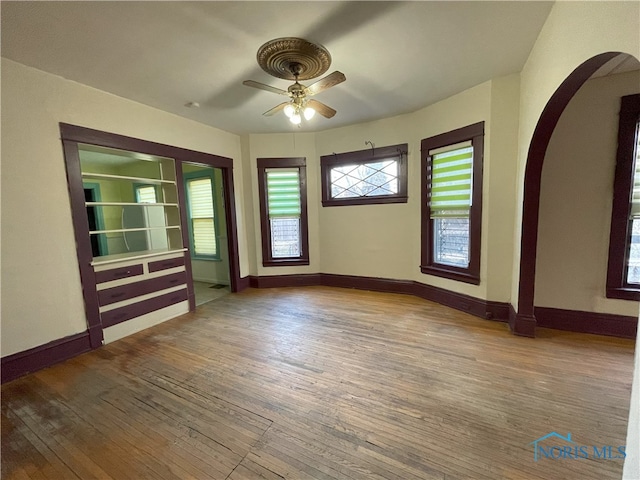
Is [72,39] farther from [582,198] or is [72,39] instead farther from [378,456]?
[582,198]

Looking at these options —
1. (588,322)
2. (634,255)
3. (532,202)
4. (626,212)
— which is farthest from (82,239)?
(634,255)

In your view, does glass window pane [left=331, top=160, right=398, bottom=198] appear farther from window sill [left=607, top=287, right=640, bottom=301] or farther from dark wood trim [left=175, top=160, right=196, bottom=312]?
window sill [left=607, top=287, right=640, bottom=301]

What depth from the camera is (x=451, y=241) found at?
140 inches

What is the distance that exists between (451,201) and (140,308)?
13.8 feet

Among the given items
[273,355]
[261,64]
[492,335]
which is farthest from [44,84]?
[492,335]

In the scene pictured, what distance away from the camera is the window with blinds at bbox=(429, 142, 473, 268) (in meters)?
3.23

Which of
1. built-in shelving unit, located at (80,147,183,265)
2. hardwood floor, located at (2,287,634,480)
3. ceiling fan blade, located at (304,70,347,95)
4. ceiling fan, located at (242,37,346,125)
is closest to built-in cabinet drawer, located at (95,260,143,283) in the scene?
hardwood floor, located at (2,287,634,480)

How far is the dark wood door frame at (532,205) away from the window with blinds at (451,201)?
747 millimetres

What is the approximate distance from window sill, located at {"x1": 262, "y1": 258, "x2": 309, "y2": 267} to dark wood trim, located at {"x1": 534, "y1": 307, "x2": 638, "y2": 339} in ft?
11.0

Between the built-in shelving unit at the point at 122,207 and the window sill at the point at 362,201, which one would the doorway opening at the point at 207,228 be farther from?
the window sill at the point at 362,201

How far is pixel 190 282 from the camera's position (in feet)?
12.4

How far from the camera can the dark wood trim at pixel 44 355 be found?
2.20 metres

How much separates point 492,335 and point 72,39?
4581mm

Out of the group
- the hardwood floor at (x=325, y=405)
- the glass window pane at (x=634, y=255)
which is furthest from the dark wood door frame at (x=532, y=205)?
the glass window pane at (x=634, y=255)
